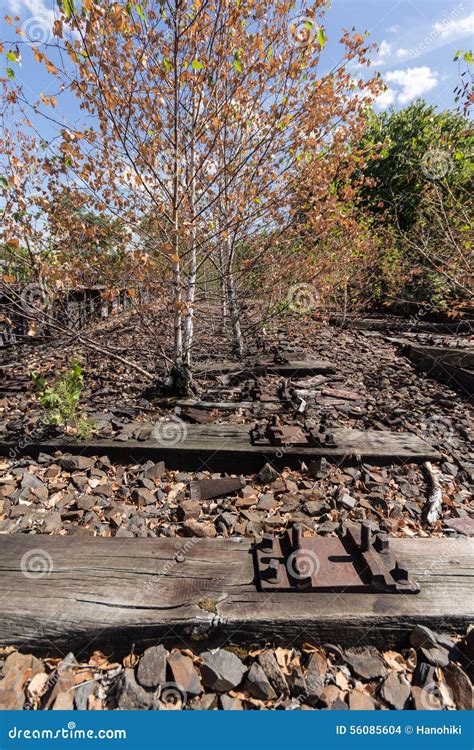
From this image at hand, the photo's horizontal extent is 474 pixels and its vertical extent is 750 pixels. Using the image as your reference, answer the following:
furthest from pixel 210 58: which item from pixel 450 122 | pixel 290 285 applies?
pixel 450 122

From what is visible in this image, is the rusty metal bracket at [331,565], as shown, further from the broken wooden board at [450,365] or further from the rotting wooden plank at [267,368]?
the broken wooden board at [450,365]

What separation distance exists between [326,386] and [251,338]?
2.70 metres

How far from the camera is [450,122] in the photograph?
→ 48.7ft

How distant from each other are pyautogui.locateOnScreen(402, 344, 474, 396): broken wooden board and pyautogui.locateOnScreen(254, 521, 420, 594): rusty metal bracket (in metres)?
4.04

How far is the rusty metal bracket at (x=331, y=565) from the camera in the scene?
1.58 meters

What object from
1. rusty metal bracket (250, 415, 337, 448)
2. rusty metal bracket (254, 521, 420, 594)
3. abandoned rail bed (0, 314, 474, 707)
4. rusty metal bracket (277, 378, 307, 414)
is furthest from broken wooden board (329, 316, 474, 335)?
rusty metal bracket (254, 521, 420, 594)

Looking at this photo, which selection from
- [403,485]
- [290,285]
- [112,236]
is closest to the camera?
[403,485]

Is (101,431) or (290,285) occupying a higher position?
(290,285)

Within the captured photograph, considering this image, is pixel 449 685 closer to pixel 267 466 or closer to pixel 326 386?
pixel 267 466

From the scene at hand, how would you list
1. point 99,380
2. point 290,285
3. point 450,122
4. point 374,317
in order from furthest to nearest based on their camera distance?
point 450,122, point 374,317, point 290,285, point 99,380

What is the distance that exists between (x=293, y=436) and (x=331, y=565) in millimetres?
1411

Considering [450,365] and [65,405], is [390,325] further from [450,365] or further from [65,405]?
[65,405]

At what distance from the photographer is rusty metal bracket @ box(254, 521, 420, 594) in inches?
62.2

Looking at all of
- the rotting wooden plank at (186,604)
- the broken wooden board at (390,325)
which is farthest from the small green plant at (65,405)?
the broken wooden board at (390,325)
